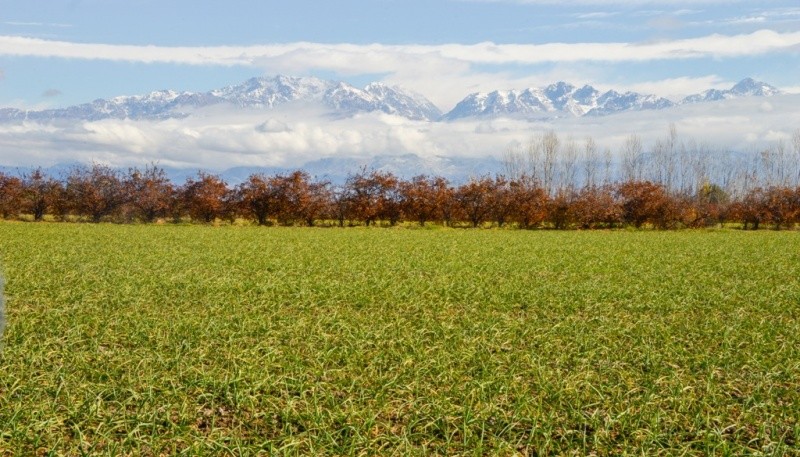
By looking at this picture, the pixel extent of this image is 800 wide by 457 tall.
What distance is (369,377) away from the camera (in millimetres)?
8656

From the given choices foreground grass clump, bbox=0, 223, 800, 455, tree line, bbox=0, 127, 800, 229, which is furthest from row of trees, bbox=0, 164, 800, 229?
foreground grass clump, bbox=0, 223, 800, 455

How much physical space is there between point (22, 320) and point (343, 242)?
849 inches

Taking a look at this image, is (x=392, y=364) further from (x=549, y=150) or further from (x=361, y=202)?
(x=549, y=150)

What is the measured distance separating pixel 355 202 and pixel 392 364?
50.0 metres

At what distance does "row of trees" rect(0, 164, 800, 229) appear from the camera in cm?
5609

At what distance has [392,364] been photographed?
9.30 meters

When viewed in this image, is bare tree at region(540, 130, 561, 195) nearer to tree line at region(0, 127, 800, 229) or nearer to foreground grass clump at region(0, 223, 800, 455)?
tree line at region(0, 127, 800, 229)

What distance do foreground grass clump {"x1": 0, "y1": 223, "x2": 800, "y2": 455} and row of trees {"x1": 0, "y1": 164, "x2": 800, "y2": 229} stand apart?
38735mm

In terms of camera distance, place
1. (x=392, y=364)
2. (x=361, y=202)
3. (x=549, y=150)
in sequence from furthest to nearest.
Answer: (x=549, y=150) → (x=361, y=202) → (x=392, y=364)

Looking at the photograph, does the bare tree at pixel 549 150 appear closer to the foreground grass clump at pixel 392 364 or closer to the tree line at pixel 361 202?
the tree line at pixel 361 202

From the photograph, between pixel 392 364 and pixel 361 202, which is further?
pixel 361 202

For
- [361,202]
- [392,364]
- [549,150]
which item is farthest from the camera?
[549,150]

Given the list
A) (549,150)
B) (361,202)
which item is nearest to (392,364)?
(361,202)

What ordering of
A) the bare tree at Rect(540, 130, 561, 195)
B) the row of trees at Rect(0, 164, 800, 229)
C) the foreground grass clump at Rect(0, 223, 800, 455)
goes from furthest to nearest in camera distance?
the bare tree at Rect(540, 130, 561, 195) < the row of trees at Rect(0, 164, 800, 229) < the foreground grass clump at Rect(0, 223, 800, 455)
